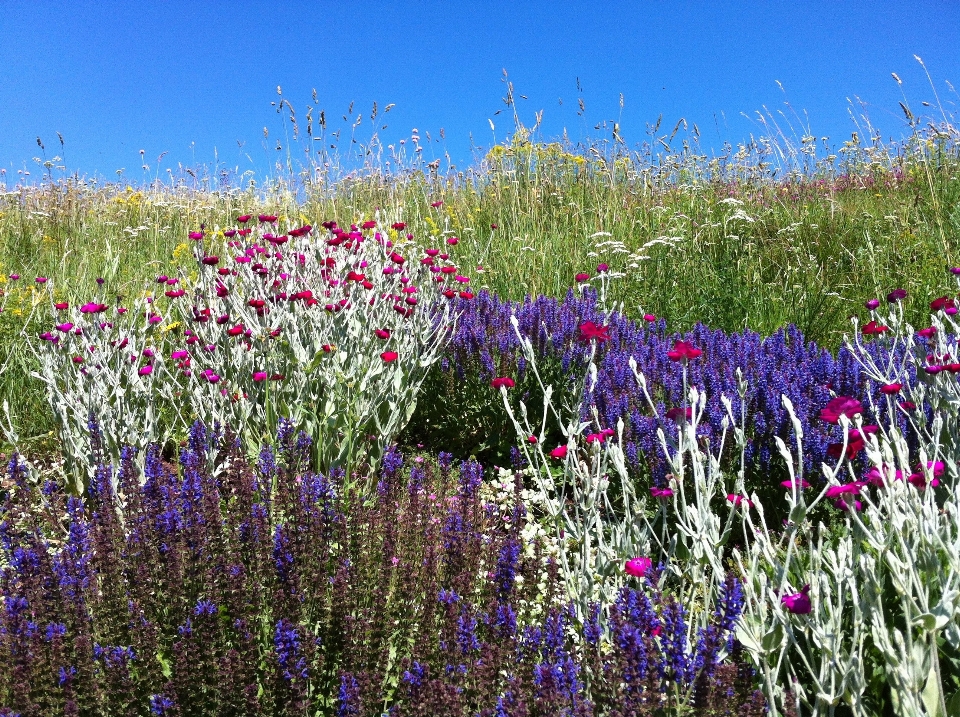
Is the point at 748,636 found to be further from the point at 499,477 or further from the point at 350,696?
the point at 499,477

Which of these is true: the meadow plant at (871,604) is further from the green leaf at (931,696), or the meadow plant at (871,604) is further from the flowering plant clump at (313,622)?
the flowering plant clump at (313,622)

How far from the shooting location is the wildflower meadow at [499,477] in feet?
4.98

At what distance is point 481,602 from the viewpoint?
223 centimetres

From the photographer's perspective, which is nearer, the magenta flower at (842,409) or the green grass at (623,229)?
the magenta flower at (842,409)

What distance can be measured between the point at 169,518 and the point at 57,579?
0.31 metres

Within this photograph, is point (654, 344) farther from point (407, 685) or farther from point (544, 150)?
point (544, 150)

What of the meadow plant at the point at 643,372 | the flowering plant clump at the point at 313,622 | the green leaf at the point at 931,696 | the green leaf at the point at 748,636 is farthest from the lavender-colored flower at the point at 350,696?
the meadow plant at the point at 643,372

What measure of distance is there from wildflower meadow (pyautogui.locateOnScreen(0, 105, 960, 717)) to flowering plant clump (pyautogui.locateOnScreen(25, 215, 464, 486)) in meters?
0.02

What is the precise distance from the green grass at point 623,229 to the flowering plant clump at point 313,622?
8.26ft

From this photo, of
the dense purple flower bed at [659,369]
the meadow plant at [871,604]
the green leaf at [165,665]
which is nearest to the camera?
the meadow plant at [871,604]

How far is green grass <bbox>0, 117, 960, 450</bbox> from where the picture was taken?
527 cm

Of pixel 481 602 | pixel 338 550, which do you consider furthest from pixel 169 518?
pixel 481 602

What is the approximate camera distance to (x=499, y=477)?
3.57 m

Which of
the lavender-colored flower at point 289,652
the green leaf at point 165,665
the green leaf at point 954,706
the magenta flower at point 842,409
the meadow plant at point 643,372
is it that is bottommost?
the green leaf at point 954,706
